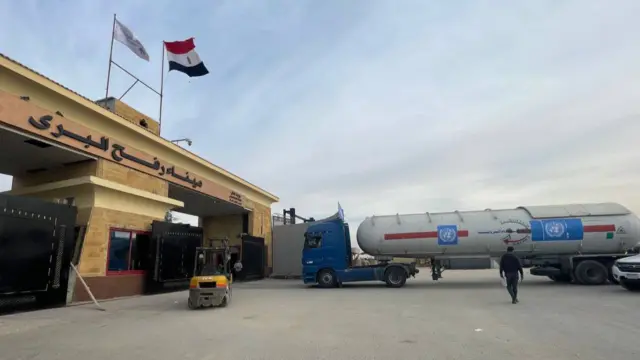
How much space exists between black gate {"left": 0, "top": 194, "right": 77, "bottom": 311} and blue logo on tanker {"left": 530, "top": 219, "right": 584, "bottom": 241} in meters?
18.5

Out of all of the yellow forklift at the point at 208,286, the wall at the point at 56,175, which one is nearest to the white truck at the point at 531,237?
the yellow forklift at the point at 208,286

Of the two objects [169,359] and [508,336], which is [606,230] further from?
[169,359]

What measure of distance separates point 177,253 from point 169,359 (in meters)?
11.8

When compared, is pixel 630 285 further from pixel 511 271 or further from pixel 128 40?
pixel 128 40

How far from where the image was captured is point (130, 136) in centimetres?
1556

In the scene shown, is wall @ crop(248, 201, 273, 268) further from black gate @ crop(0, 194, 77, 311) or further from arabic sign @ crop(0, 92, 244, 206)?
black gate @ crop(0, 194, 77, 311)

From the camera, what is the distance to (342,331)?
765 centimetres

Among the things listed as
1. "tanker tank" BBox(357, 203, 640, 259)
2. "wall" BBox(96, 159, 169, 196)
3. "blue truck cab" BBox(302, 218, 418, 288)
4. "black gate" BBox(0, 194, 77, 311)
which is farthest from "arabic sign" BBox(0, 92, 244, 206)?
"tanker tank" BBox(357, 203, 640, 259)

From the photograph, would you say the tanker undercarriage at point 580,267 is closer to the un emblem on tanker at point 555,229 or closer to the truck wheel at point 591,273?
the truck wheel at point 591,273

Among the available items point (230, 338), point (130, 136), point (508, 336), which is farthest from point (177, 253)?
point (508, 336)

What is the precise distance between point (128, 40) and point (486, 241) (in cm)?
1860

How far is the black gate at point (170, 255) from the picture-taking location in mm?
15750

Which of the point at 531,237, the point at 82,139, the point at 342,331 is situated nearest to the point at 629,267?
the point at 531,237

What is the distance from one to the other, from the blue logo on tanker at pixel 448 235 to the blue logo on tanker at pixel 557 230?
334cm
